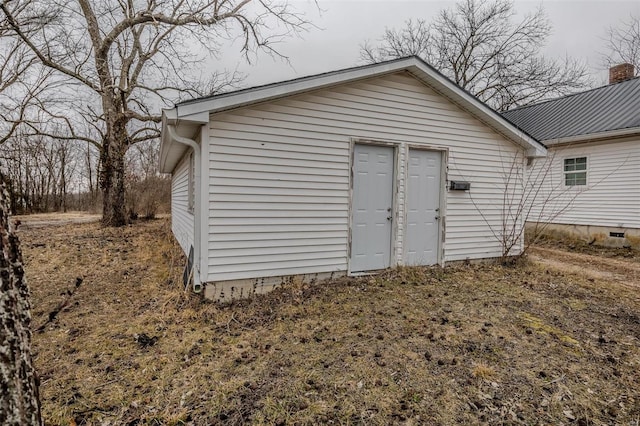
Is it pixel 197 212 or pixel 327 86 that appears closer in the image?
pixel 197 212

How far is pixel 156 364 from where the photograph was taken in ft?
9.89

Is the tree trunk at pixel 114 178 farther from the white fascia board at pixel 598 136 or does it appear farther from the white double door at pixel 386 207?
the white fascia board at pixel 598 136

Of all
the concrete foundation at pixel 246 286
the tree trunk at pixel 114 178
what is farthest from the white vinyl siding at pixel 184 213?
the tree trunk at pixel 114 178

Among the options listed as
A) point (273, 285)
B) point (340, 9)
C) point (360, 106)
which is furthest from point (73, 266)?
point (340, 9)

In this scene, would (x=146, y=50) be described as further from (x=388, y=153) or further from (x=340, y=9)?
(x=388, y=153)

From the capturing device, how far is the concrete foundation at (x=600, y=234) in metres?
8.47

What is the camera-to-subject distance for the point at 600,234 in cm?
921

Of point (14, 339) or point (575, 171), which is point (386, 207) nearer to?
point (14, 339)

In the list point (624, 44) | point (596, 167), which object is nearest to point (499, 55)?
point (624, 44)

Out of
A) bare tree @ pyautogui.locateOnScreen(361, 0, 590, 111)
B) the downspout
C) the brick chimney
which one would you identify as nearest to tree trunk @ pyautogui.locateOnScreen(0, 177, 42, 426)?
the downspout

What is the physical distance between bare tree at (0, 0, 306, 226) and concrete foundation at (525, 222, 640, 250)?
10.3 m

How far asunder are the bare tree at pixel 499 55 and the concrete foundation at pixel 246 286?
16130 millimetres

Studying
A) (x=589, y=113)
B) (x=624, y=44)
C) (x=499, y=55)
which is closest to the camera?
(x=589, y=113)

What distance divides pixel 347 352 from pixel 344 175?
2893 mm
